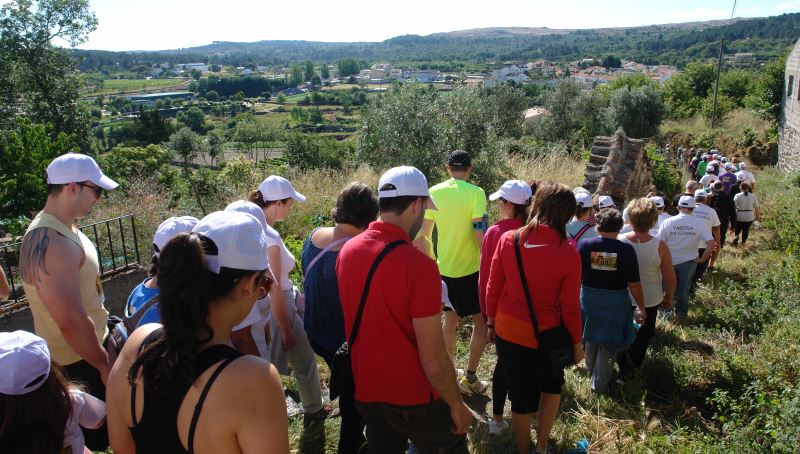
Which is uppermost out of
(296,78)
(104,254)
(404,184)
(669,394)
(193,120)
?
(296,78)

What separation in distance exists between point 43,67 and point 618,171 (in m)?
23.2

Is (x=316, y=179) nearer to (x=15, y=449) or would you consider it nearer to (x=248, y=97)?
(x=15, y=449)

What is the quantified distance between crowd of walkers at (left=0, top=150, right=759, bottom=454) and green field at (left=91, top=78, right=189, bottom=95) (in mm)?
128207

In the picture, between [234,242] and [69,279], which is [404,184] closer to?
[234,242]

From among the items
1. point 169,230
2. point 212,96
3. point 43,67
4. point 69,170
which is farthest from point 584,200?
point 212,96

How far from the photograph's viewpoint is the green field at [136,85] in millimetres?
121906

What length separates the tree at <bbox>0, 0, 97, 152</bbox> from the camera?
69.8 feet

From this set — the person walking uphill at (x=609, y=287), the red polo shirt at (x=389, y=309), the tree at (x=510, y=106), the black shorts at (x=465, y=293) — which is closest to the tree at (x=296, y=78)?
the tree at (x=510, y=106)

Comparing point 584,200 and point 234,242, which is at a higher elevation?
point 234,242

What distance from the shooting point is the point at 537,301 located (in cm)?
299

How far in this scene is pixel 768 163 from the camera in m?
22.5

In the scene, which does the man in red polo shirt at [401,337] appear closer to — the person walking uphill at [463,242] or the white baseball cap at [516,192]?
the white baseball cap at [516,192]

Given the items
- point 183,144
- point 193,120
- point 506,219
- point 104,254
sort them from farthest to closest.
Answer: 1. point 193,120
2. point 183,144
3. point 104,254
4. point 506,219

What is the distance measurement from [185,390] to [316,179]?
11.0m
